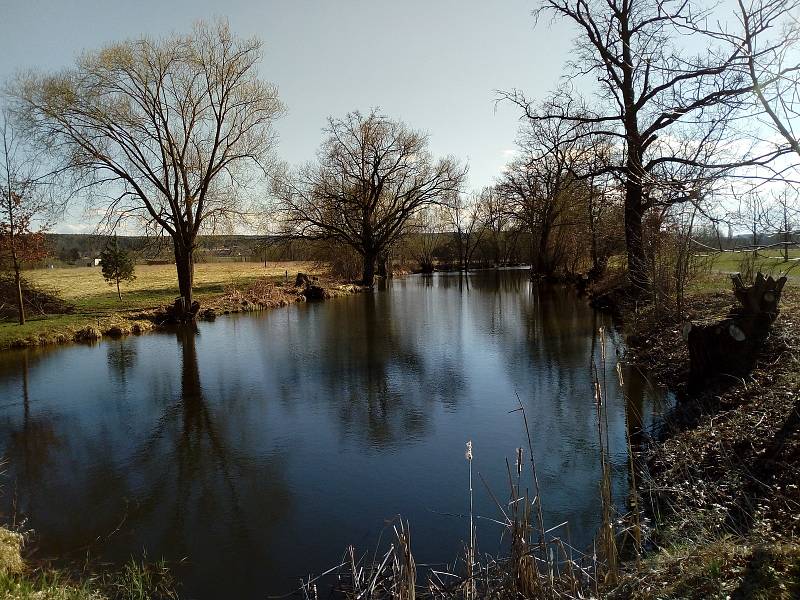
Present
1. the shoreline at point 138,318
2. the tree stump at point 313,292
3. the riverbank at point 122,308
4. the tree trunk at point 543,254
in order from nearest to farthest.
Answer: the shoreline at point 138,318 → the riverbank at point 122,308 → the tree stump at point 313,292 → the tree trunk at point 543,254

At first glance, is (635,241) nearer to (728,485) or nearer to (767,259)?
(767,259)

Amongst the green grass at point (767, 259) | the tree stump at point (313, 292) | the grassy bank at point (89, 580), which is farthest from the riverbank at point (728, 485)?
the tree stump at point (313, 292)

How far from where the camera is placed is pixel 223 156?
69.6 feet

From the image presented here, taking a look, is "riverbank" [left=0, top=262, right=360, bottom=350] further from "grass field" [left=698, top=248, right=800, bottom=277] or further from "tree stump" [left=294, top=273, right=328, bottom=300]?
"grass field" [left=698, top=248, right=800, bottom=277]

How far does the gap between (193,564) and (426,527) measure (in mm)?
2118

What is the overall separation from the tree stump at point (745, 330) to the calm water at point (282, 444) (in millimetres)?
1205

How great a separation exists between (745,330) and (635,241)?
6797 mm

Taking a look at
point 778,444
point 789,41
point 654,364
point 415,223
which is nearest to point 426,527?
point 778,444

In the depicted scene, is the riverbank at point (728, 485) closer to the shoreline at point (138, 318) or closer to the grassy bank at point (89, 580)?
the grassy bank at point (89, 580)

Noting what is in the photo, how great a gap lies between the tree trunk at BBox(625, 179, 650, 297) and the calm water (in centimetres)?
211

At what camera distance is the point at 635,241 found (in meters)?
14.4

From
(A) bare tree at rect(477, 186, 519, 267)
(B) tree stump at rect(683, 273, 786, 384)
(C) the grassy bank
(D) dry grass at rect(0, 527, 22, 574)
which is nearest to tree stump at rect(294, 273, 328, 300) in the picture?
(B) tree stump at rect(683, 273, 786, 384)

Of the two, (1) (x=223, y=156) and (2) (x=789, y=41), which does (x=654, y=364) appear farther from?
(1) (x=223, y=156)

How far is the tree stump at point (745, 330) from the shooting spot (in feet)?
25.8
